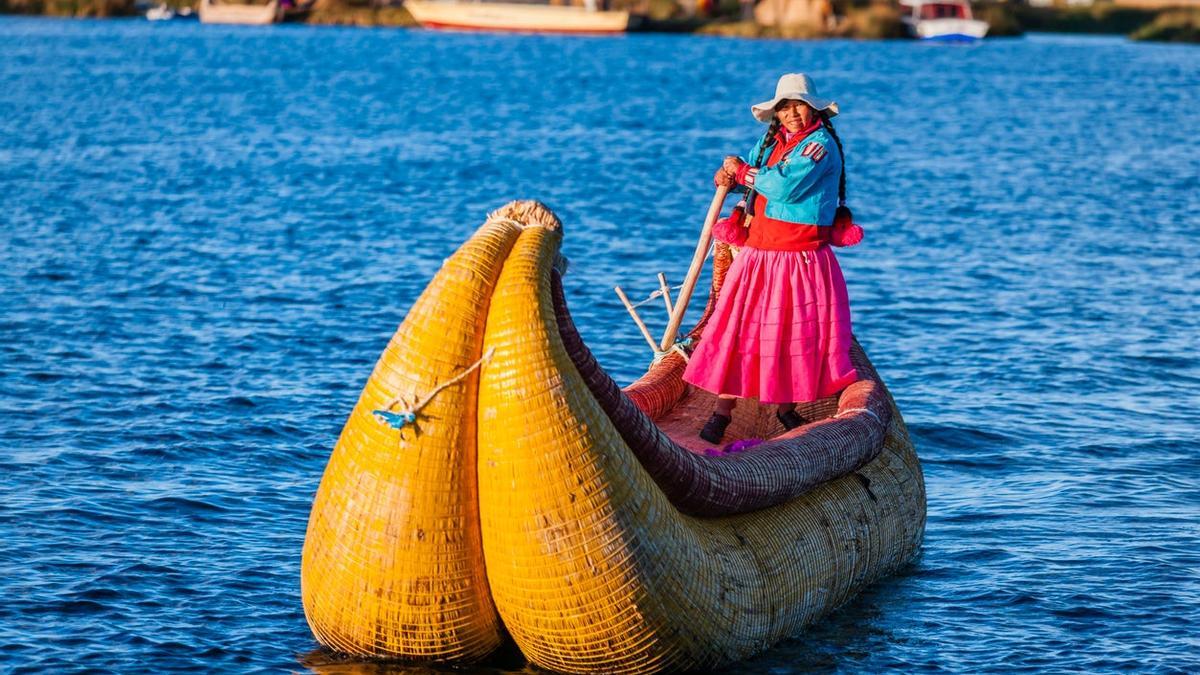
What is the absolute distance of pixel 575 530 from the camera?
647cm

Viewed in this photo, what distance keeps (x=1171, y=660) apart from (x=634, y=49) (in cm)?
6716

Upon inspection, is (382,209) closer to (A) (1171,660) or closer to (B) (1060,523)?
(B) (1060,523)

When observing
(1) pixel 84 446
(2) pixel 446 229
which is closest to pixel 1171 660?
(1) pixel 84 446

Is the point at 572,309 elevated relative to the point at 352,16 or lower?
lower

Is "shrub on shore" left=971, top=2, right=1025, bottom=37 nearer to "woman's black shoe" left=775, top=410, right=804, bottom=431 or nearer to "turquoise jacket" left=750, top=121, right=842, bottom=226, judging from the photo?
"woman's black shoe" left=775, top=410, right=804, bottom=431

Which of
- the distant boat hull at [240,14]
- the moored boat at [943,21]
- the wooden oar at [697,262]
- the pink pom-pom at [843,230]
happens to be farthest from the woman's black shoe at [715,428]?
the distant boat hull at [240,14]

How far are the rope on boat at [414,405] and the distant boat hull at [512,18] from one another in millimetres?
77383

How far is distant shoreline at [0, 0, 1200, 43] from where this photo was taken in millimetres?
79000

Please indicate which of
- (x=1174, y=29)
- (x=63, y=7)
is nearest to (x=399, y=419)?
(x=1174, y=29)

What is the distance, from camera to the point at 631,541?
658 cm

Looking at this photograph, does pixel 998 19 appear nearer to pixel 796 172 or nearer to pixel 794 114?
pixel 794 114

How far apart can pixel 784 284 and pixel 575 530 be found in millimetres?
2663

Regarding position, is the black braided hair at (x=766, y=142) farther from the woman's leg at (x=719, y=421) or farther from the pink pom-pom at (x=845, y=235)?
the woman's leg at (x=719, y=421)

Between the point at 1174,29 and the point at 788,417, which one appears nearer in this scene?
the point at 788,417
